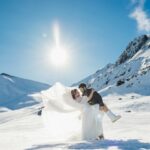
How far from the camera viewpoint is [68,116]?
1834 cm

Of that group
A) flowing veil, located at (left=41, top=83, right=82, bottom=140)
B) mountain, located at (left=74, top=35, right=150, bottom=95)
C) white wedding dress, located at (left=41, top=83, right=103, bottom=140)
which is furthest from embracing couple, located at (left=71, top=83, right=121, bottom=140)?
mountain, located at (left=74, top=35, right=150, bottom=95)

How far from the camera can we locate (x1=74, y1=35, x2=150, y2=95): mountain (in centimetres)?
7794

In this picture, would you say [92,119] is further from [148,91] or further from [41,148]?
[148,91]

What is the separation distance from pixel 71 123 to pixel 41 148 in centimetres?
369

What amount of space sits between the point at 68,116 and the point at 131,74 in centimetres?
10702

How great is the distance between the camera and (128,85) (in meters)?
80.1

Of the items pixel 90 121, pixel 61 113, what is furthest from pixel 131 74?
pixel 90 121

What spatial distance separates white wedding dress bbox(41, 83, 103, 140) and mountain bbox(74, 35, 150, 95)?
1336cm

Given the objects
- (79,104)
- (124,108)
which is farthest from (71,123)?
(124,108)

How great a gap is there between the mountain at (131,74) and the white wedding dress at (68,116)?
13.4 m

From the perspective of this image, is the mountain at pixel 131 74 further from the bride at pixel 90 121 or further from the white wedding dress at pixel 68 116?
the bride at pixel 90 121

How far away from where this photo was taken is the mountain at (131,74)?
7794 centimetres

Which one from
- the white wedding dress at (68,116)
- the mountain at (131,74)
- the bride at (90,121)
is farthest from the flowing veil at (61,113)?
the mountain at (131,74)

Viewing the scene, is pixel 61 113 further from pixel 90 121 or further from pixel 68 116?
pixel 90 121
